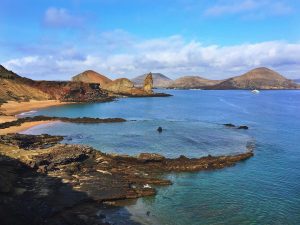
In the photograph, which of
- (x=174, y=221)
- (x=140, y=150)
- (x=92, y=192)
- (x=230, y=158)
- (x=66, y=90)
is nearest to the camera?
(x=174, y=221)

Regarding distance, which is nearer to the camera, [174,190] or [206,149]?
[174,190]

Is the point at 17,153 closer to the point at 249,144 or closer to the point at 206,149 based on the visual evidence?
the point at 206,149

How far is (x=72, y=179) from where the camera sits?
34.8 meters

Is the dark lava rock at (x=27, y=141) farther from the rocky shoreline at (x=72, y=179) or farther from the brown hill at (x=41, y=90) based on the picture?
the brown hill at (x=41, y=90)

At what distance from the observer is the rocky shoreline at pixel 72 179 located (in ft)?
88.8

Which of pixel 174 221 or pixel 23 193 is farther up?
pixel 23 193

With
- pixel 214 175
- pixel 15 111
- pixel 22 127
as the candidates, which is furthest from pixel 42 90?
pixel 214 175

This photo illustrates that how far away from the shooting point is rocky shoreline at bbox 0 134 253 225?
27062 millimetres

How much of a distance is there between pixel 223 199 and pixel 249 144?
86.9ft

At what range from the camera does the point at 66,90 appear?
5664 inches

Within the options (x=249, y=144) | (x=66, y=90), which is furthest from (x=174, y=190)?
(x=66, y=90)

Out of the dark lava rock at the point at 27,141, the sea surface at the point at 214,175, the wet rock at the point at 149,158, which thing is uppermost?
the dark lava rock at the point at 27,141

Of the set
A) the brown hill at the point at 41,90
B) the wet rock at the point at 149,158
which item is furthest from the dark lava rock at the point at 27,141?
the brown hill at the point at 41,90

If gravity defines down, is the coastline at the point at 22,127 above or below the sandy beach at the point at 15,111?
below
